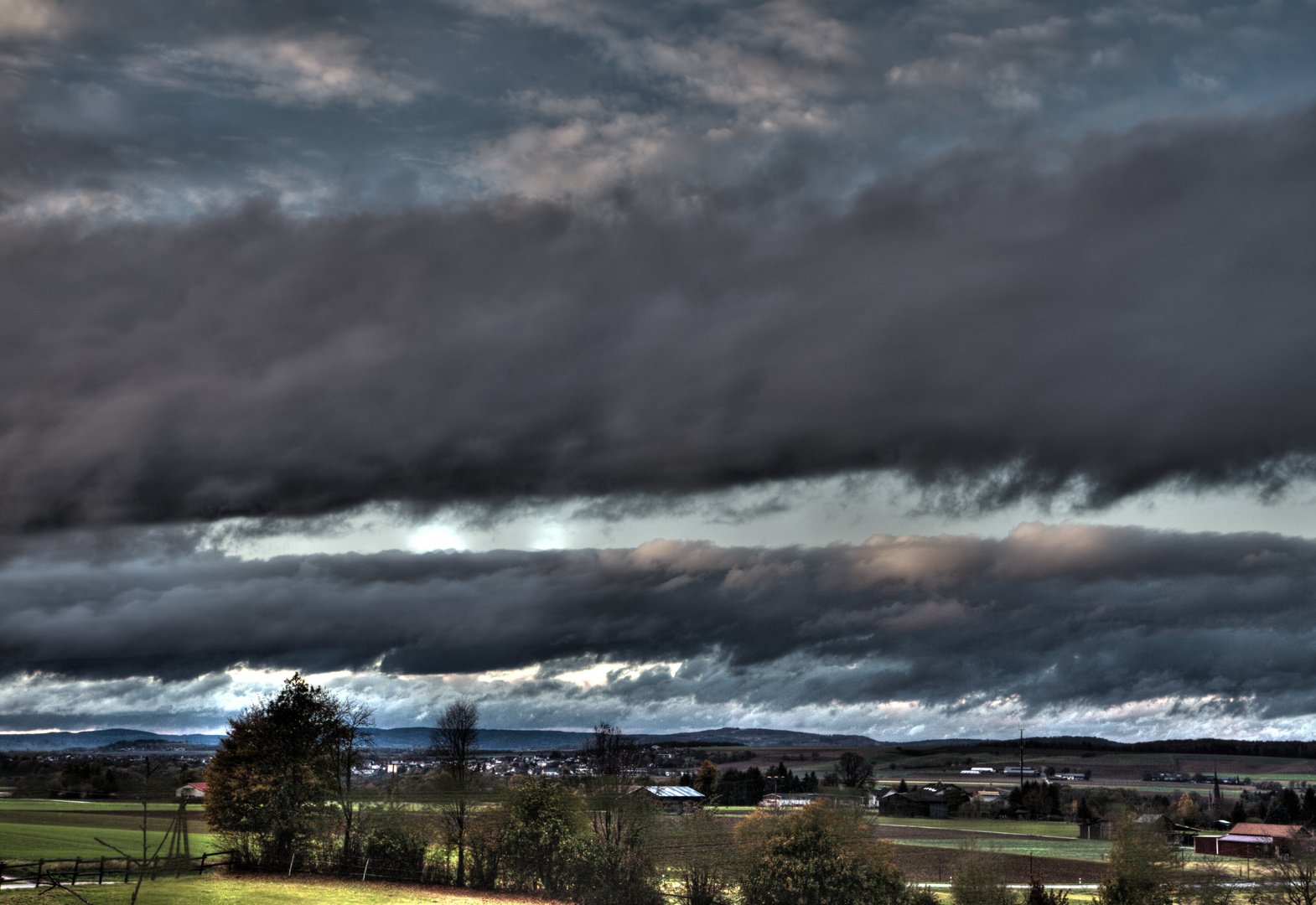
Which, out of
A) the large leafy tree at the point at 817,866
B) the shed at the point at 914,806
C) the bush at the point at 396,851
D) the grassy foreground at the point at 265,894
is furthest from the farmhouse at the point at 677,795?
the large leafy tree at the point at 817,866

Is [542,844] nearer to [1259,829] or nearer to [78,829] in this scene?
[78,829]

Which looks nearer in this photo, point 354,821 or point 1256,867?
point 354,821

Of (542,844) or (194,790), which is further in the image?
(194,790)

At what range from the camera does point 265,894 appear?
171 ft

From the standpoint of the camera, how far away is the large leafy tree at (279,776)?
62.9 metres

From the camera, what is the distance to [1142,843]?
62.8m

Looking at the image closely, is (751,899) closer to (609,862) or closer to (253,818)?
(609,862)

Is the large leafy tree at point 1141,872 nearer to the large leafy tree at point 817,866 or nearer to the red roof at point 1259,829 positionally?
the large leafy tree at point 817,866

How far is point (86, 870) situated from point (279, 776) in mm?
12867

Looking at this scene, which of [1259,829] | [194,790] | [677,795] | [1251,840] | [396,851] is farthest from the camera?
[677,795]

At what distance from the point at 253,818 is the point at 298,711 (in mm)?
6865

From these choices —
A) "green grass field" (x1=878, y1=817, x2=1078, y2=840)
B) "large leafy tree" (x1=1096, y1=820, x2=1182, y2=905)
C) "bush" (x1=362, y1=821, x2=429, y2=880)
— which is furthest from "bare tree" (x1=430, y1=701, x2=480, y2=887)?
"green grass field" (x1=878, y1=817, x2=1078, y2=840)

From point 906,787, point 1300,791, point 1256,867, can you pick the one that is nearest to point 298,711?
point 1256,867

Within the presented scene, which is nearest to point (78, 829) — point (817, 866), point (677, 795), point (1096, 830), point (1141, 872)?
point (817, 866)
